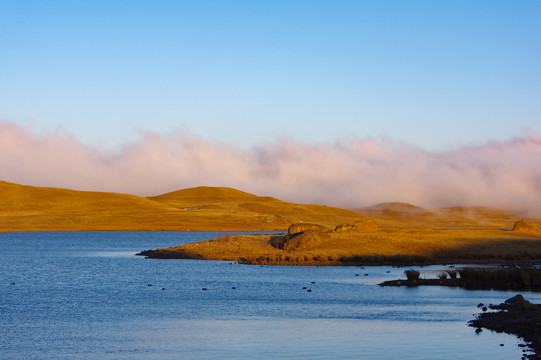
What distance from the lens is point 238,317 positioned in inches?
1532

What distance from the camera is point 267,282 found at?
58.1 meters

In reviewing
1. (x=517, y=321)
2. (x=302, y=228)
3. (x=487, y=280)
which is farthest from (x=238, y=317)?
(x=302, y=228)

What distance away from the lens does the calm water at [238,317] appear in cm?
2917

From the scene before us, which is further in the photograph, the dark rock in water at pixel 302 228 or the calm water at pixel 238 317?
the dark rock in water at pixel 302 228

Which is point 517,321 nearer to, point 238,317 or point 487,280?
point 238,317

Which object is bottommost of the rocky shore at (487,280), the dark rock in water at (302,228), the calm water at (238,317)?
the calm water at (238,317)

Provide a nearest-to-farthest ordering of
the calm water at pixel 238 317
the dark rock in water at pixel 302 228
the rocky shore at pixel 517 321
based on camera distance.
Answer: the calm water at pixel 238 317
the rocky shore at pixel 517 321
the dark rock in water at pixel 302 228

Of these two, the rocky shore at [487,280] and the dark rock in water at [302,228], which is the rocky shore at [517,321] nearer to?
the rocky shore at [487,280]

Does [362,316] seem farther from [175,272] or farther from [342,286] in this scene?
[175,272]

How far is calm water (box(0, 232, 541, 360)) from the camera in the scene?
1148 inches

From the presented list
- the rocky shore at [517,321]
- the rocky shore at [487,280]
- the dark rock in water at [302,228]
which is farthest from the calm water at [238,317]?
the dark rock in water at [302,228]

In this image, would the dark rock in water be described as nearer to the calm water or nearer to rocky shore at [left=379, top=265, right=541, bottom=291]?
the calm water

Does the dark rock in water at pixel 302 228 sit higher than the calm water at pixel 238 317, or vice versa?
the dark rock in water at pixel 302 228

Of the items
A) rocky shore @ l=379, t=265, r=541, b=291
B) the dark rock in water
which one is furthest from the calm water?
the dark rock in water
